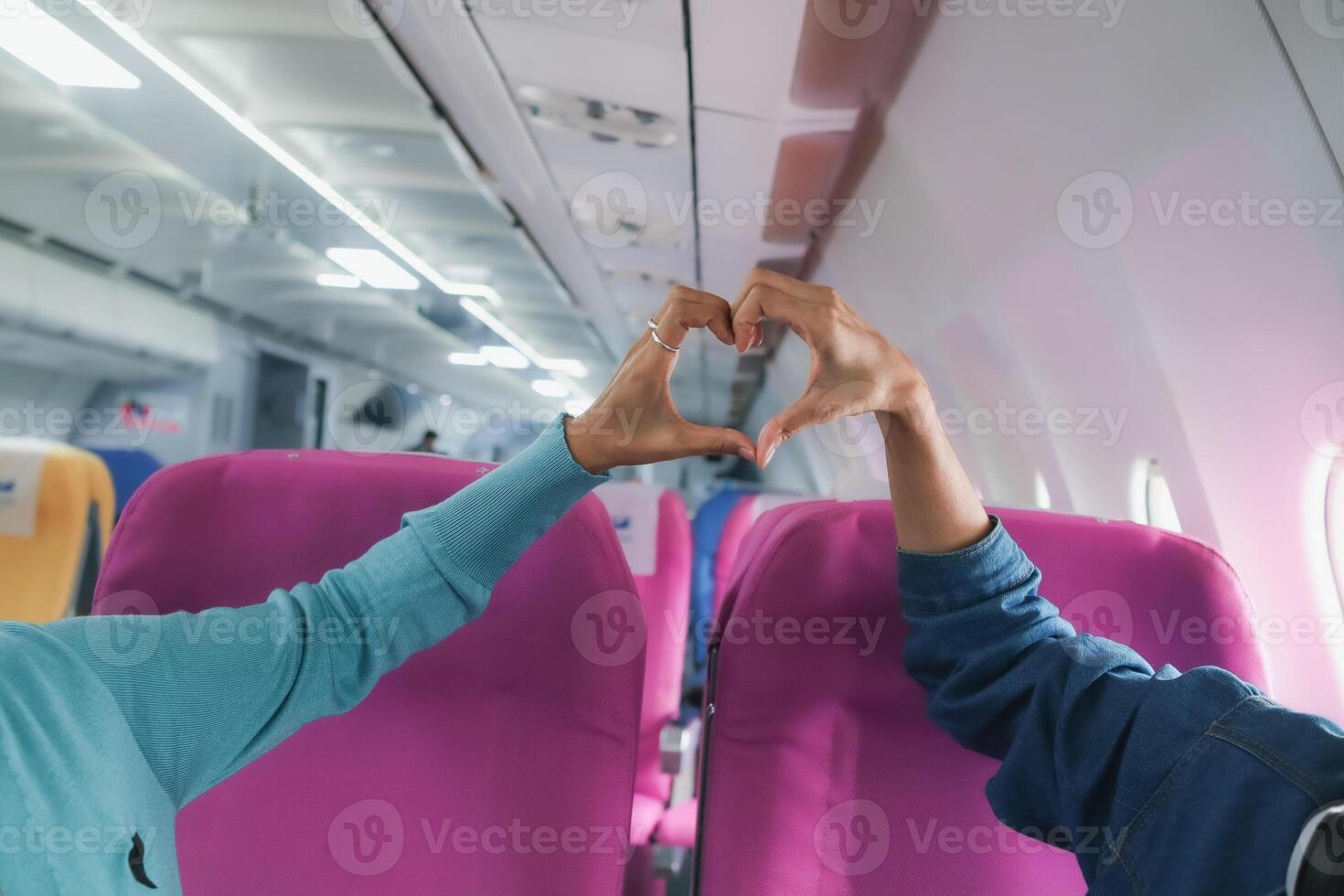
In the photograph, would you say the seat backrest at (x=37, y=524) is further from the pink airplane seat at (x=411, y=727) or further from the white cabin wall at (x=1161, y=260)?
the white cabin wall at (x=1161, y=260)

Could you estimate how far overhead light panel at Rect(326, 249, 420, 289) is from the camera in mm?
7242

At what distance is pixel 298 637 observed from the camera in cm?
117

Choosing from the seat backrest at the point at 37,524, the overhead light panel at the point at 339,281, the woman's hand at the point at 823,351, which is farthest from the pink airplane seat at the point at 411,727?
the overhead light panel at the point at 339,281

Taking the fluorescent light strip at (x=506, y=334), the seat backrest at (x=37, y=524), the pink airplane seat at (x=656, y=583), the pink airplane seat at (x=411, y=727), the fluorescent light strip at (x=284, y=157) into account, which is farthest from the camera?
the fluorescent light strip at (x=506, y=334)

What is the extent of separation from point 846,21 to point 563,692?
2499 millimetres

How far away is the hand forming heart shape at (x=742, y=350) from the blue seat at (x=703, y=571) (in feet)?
10.9

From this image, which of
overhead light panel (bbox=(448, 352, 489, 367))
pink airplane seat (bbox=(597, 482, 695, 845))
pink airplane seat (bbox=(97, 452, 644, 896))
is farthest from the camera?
overhead light panel (bbox=(448, 352, 489, 367))

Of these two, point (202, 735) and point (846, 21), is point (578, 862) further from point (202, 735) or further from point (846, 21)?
point (846, 21)

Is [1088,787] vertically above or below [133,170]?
below

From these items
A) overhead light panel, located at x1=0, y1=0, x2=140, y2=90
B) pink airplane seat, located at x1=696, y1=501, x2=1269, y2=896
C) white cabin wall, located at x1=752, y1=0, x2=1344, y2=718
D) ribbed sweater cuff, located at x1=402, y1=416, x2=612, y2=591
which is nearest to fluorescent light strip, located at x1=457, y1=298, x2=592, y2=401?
overhead light panel, located at x1=0, y1=0, x2=140, y2=90

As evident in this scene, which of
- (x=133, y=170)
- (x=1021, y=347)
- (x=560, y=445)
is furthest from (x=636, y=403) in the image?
(x=133, y=170)

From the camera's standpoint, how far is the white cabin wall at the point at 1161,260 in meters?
1.84

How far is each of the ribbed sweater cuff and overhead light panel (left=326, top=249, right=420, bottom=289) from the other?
6.51 m

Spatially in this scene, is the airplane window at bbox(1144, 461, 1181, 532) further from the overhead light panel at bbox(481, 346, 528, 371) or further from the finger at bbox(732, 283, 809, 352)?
the overhead light panel at bbox(481, 346, 528, 371)
